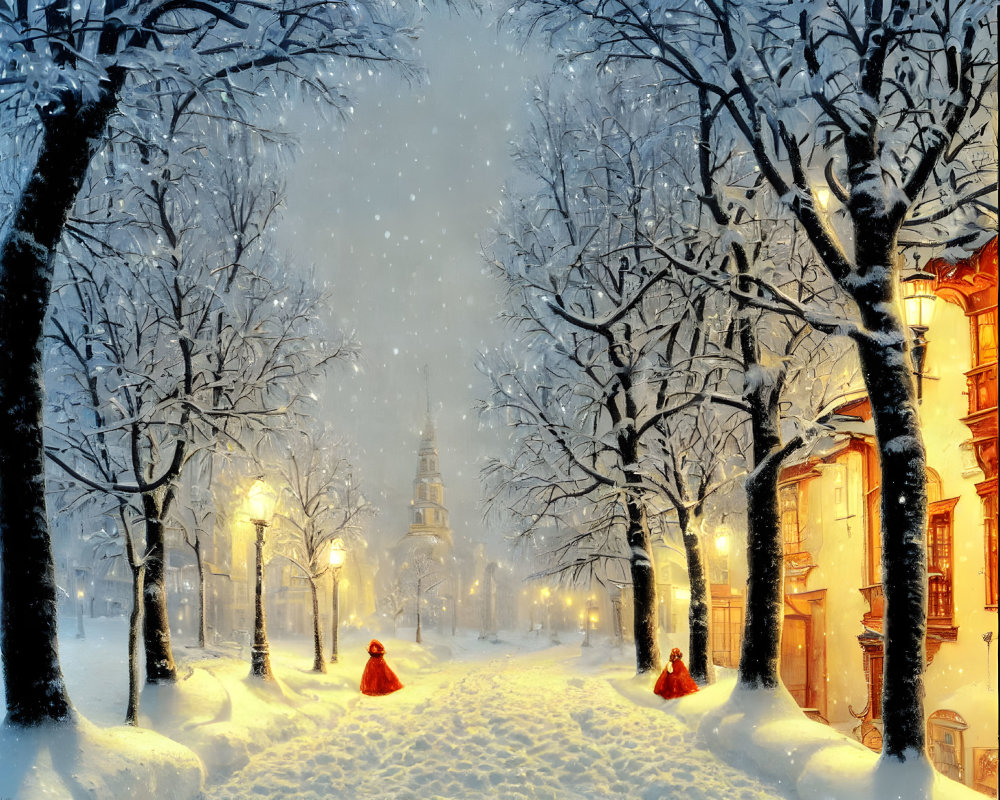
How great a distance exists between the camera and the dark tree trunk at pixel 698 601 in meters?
15.3

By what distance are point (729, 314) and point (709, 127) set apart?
2758mm

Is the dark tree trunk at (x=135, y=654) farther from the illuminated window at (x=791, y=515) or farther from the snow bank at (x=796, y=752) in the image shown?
the illuminated window at (x=791, y=515)

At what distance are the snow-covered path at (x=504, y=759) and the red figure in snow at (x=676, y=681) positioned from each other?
28 centimetres

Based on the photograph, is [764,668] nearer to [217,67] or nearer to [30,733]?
[30,733]

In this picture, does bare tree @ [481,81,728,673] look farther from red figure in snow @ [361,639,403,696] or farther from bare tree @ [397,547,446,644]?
bare tree @ [397,547,446,644]

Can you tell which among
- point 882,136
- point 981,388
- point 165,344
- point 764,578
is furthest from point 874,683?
point 165,344

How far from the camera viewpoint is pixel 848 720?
1992 centimetres

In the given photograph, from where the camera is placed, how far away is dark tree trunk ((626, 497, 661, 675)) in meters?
15.8

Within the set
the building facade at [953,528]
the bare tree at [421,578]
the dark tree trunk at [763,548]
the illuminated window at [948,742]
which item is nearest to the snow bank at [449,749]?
the dark tree trunk at [763,548]

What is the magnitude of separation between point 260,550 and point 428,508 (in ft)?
195

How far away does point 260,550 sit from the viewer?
14.9 meters

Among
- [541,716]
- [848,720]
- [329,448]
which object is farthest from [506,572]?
[541,716]

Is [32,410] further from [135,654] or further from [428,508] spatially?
[428,508]

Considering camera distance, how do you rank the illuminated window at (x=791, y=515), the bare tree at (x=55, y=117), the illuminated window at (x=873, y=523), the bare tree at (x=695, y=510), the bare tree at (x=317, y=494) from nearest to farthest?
the bare tree at (x=55, y=117) → the bare tree at (x=695, y=510) → the illuminated window at (x=873, y=523) → the illuminated window at (x=791, y=515) → the bare tree at (x=317, y=494)
